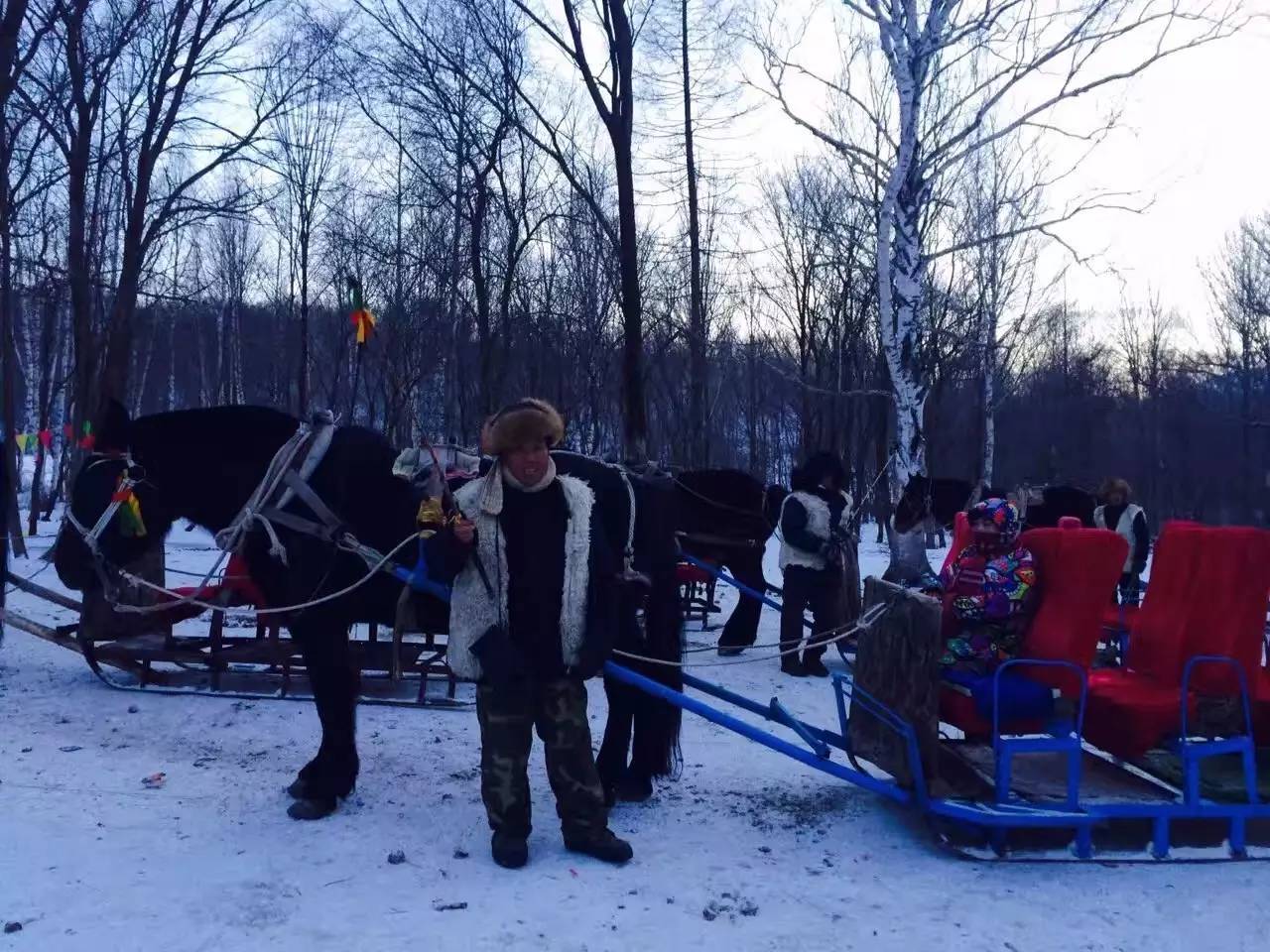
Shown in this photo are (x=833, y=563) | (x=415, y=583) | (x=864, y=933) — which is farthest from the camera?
(x=833, y=563)

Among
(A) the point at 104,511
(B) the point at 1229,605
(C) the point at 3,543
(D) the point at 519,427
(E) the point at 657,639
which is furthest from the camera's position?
(C) the point at 3,543

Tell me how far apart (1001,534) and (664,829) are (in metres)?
1.99

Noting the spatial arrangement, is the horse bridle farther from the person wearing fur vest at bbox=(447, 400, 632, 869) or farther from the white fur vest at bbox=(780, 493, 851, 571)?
the white fur vest at bbox=(780, 493, 851, 571)

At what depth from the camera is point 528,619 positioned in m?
4.04

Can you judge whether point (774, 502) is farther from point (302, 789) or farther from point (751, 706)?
point (302, 789)

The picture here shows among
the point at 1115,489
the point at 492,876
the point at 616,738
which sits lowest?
the point at 492,876

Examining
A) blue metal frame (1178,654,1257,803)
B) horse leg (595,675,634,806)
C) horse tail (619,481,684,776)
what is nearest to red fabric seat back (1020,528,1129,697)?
blue metal frame (1178,654,1257,803)

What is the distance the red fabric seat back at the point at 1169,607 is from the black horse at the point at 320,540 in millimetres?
2172

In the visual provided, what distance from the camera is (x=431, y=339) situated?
64.6ft

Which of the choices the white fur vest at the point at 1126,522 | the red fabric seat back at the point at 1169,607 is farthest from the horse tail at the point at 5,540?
A: the white fur vest at the point at 1126,522

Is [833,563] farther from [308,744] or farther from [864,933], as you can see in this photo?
[864,933]

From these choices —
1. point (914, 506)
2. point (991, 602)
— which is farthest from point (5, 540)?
point (914, 506)

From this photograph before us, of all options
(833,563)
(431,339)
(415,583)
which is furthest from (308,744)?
(431,339)

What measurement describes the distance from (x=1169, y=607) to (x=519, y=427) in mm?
3077
